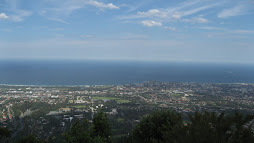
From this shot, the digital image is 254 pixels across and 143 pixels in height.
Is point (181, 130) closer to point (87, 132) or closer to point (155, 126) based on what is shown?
point (87, 132)

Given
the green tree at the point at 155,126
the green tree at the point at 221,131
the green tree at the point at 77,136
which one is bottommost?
the green tree at the point at 155,126

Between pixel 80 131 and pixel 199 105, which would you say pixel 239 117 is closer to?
pixel 80 131

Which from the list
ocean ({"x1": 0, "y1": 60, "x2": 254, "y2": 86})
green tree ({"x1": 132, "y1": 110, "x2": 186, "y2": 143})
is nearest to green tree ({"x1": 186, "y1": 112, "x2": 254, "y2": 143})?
green tree ({"x1": 132, "y1": 110, "x2": 186, "y2": 143})

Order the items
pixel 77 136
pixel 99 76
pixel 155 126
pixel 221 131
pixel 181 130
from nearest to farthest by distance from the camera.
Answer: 1. pixel 221 131
2. pixel 181 130
3. pixel 77 136
4. pixel 155 126
5. pixel 99 76

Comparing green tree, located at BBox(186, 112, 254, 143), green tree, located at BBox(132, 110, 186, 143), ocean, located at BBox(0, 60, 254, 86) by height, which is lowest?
ocean, located at BBox(0, 60, 254, 86)

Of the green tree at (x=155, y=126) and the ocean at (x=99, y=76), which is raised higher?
the green tree at (x=155, y=126)

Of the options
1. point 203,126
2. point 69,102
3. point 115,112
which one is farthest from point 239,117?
point 69,102

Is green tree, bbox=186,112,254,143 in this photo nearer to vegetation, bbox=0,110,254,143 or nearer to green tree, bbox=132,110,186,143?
vegetation, bbox=0,110,254,143

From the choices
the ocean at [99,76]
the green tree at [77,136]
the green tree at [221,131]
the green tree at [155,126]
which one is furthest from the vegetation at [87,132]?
the ocean at [99,76]

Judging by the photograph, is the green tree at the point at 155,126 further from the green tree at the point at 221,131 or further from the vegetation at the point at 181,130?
the green tree at the point at 221,131

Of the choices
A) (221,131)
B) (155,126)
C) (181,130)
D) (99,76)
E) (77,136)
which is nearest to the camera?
(221,131)

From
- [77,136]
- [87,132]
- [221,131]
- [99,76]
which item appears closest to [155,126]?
[87,132]

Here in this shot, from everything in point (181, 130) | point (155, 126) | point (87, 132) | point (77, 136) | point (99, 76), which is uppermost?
point (181, 130)
